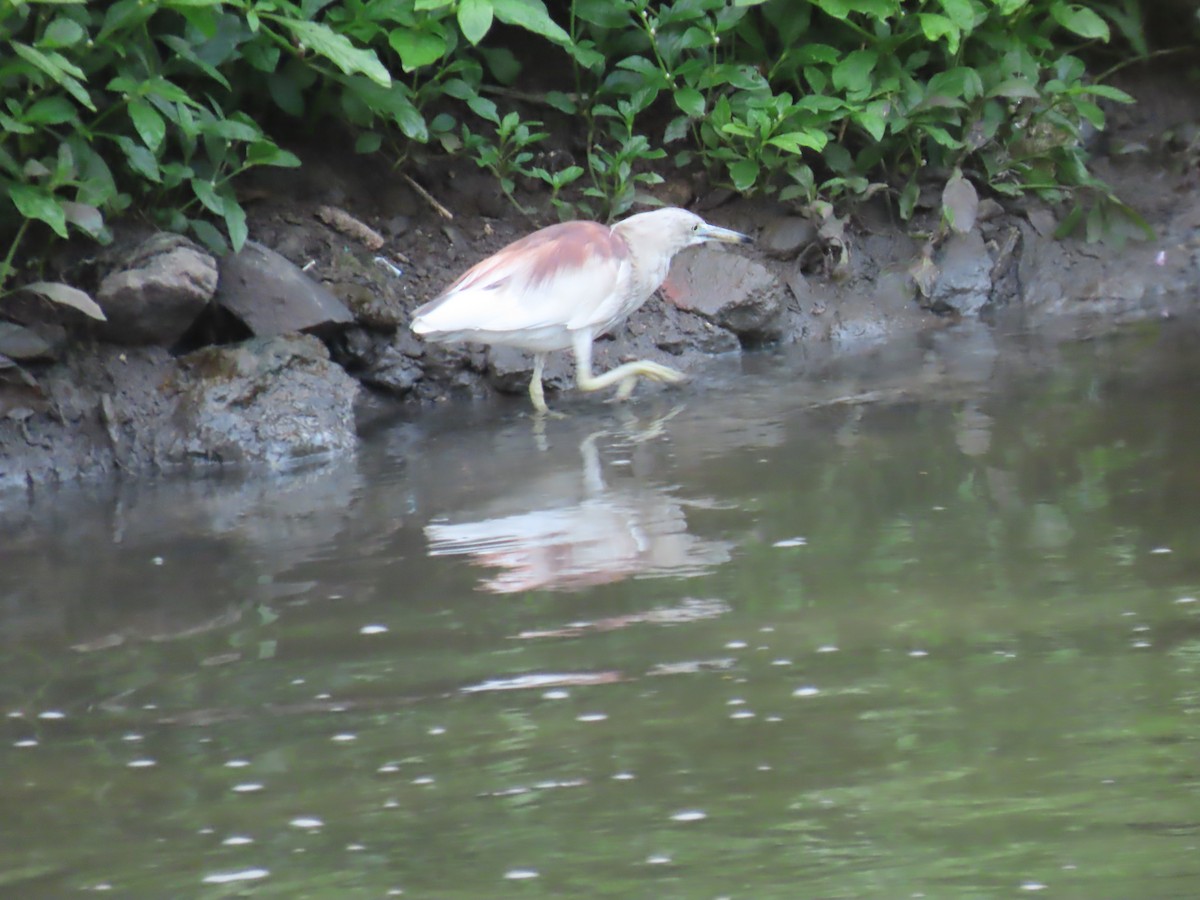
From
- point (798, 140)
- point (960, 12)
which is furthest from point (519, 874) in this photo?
point (960, 12)

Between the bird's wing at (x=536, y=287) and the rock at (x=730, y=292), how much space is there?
46.0 inches

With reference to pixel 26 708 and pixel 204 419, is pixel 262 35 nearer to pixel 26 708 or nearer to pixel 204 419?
pixel 204 419

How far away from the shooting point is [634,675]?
3.23 metres

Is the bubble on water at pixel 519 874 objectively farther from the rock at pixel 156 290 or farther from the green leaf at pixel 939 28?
the green leaf at pixel 939 28

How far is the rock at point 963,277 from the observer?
8.38 m

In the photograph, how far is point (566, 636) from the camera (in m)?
3.51

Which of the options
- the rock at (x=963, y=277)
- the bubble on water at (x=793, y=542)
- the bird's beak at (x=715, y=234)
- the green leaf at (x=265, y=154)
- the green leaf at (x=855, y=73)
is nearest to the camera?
the bubble on water at (x=793, y=542)

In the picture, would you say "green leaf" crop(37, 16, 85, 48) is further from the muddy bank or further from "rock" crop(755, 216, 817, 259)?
"rock" crop(755, 216, 817, 259)

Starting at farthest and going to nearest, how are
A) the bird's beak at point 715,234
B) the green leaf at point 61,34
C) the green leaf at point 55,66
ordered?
the bird's beak at point 715,234 → the green leaf at point 61,34 → the green leaf at point 55,66

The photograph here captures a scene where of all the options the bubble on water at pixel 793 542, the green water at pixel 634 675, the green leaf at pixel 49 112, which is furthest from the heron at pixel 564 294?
the bubble on water at pixel 793 542

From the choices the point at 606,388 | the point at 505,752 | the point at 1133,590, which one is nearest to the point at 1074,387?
the point at 606,388

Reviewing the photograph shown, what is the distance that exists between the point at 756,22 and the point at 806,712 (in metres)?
5.84

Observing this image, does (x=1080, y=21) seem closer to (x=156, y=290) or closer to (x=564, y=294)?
(x=564, y=294)

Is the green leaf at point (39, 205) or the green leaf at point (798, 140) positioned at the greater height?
the green leaf at point (798, 140)
